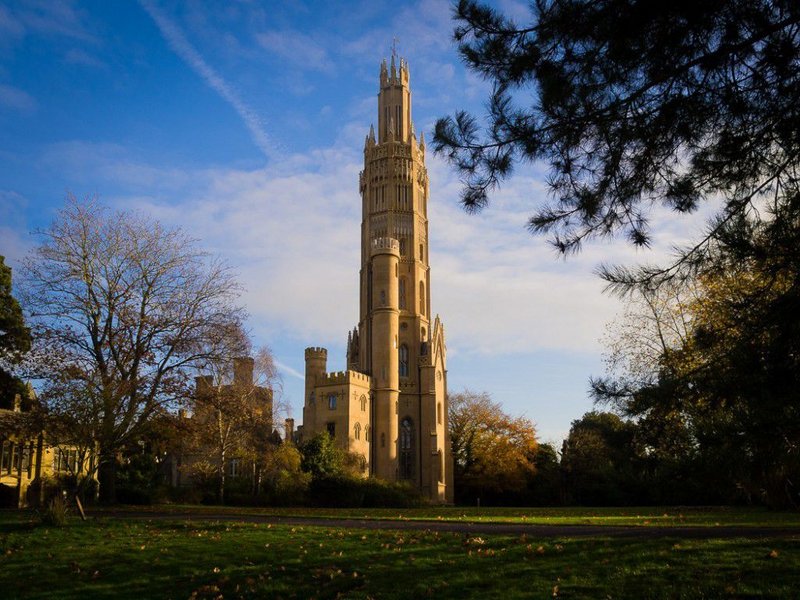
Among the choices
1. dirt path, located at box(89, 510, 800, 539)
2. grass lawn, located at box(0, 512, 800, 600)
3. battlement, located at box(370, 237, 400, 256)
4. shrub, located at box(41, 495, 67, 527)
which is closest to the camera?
grass lawn, located at box(0, 512, 800, 600)

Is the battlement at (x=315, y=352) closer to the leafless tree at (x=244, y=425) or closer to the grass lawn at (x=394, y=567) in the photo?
the leafless tree at (x=244, y=425)

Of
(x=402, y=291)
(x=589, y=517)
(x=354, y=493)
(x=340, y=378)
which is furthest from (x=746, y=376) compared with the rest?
(x=402, y=291)

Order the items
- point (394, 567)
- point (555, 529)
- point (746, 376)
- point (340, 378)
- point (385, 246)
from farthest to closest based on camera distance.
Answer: point (385, 246) → point (340, 378) → point (555, 529) → point (394, 567) → point (746, 376)

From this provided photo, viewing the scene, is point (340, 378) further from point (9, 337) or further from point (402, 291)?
point (9, 337)

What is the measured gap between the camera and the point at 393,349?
65.5m

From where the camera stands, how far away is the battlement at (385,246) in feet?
223

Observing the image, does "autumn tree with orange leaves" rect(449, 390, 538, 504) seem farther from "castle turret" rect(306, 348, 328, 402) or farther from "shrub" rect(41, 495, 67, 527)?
"shrub" rect(41, 495, 67, 527)

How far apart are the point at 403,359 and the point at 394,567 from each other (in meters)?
55.5

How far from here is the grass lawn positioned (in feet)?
39.0

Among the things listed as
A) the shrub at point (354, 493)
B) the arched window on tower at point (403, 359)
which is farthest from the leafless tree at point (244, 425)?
the arched window on tower at point (403, 359)

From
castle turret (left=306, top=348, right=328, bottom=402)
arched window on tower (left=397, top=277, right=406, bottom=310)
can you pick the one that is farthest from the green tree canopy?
arched window on tower (left=397, top=277, right=406, bottom=310)

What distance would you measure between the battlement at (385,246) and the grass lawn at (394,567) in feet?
167

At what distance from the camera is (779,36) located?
8.91 meters

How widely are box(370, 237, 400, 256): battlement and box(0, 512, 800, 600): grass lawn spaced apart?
51.0 m
